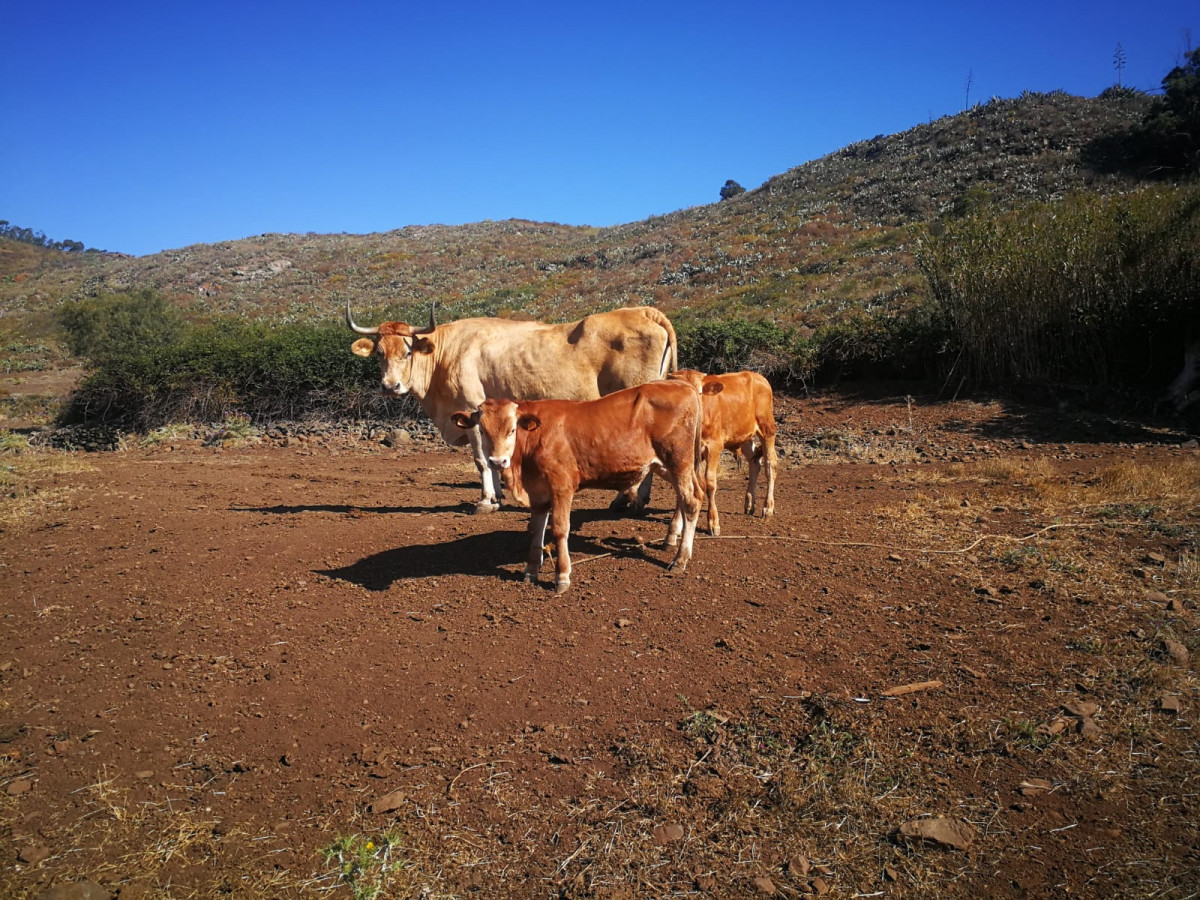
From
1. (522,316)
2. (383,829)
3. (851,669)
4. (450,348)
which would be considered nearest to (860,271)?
(522,316)

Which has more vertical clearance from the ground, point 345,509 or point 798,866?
point 345,509

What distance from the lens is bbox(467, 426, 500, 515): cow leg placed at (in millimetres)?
9742

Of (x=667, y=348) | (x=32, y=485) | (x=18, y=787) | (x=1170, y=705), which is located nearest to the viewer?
(x=18, y=787)

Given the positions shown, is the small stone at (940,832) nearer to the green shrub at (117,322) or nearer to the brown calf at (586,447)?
the brown calf at (586,447)

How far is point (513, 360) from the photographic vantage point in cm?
1022

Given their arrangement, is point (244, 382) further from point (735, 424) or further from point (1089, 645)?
point (1089, 645)

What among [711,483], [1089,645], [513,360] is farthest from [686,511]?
[513,360]

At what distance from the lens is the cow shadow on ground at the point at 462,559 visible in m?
7.14

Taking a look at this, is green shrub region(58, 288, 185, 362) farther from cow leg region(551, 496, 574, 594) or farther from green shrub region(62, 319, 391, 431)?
cow leg region(551, 496, 574, 594)

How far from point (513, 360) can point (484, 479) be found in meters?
1.59

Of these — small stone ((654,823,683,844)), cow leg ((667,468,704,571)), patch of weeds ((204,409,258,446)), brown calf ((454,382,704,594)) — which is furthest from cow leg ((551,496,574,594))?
patch of weeds ((204,409,258,446))

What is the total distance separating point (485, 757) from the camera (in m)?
4.70

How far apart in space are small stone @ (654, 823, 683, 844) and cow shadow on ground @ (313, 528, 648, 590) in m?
3.03

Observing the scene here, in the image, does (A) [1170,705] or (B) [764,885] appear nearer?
(B) [764,885]
